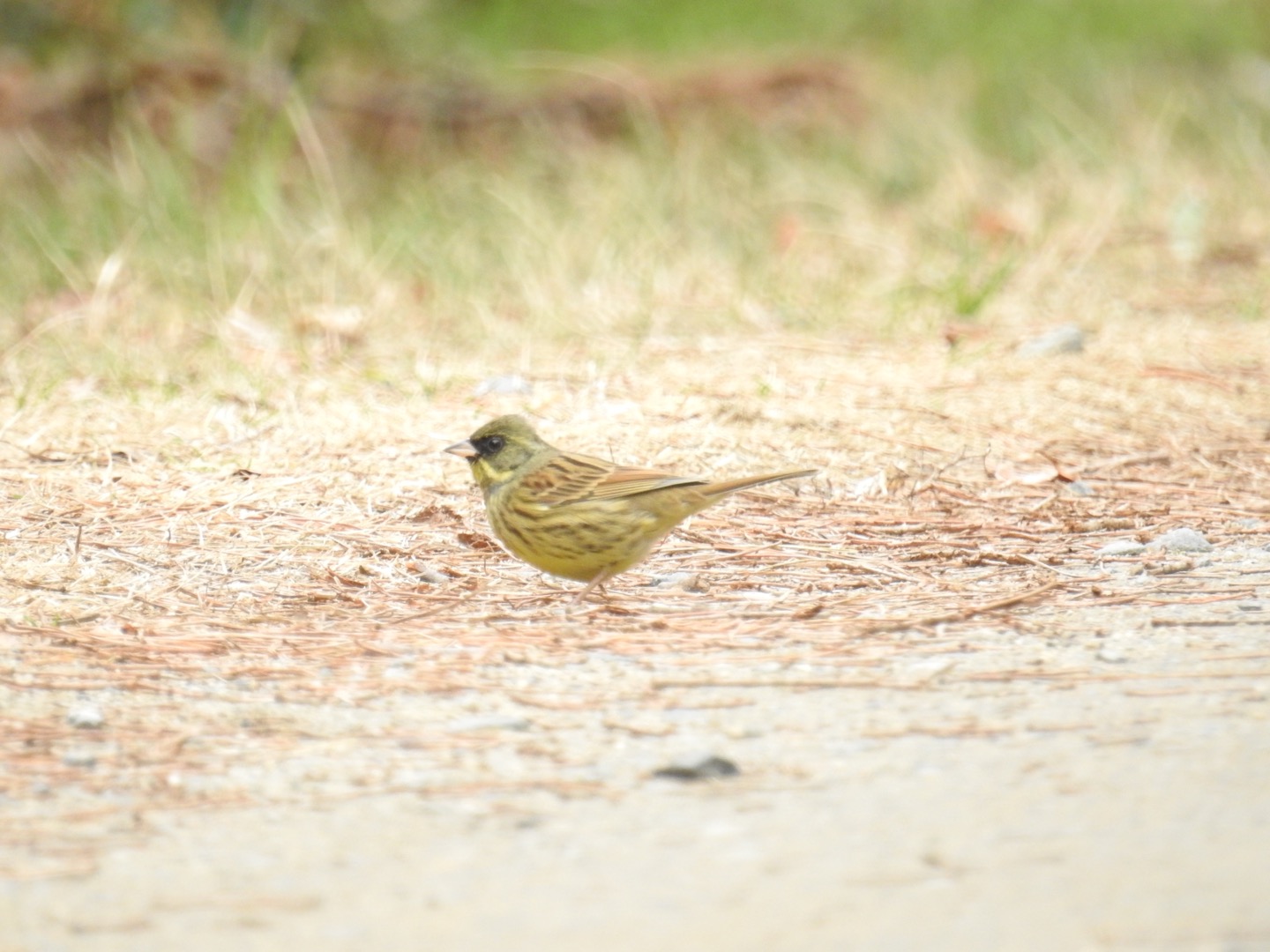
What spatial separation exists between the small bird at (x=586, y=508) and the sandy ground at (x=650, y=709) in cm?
Result: 12

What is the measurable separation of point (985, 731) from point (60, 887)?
1786 millimetres

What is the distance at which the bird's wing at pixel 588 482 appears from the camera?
512 cm

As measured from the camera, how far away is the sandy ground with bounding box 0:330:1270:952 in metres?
2.83

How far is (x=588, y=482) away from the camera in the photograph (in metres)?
5.22

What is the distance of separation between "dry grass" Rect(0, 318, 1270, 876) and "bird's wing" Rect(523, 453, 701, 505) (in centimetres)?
29

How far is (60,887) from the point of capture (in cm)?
292

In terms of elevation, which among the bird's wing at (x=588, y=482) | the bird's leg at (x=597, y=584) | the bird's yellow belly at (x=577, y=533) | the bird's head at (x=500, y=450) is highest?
the bird's head at (x=500, y=450)

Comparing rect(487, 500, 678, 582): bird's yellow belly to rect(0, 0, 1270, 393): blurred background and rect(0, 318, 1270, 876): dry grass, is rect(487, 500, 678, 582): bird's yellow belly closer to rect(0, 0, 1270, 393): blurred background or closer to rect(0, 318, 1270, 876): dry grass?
rect(0, 318, 1270, 876): dry grass

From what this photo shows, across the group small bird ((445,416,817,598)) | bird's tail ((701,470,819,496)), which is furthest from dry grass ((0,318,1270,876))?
bird's tail ((701,470,819,496))

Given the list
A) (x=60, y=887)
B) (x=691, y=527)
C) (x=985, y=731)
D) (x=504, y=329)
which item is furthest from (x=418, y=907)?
(x=504, y=329)

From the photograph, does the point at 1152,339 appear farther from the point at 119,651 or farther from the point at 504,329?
the point at 119,651

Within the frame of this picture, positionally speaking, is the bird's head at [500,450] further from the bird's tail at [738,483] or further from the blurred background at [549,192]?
the blurred background at [549,192]

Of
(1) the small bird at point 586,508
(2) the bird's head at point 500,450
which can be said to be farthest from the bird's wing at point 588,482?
(2) the bird's head at point 500,450

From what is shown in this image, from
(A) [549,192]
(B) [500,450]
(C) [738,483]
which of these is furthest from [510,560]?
(A) [549,192]
